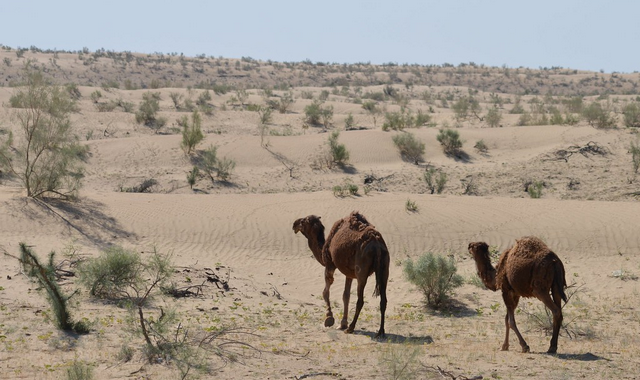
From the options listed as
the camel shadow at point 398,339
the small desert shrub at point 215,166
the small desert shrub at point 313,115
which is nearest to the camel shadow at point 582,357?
the camel shadow at point 398,339

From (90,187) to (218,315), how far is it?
54.8 ft

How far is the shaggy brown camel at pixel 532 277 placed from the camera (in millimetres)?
10109

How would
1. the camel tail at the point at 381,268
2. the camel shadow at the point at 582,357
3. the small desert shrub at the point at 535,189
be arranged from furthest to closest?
the small desert shrub at the point at 535,189 < the camel tail at the point at 381,268 < the camel shadow at the point at 582,357

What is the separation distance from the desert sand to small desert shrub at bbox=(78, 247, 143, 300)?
43cm

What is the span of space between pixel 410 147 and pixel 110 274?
2066 centimetres

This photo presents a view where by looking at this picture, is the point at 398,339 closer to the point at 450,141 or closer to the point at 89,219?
the point at 89,219

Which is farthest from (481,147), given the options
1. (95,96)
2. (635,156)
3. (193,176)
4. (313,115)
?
(95,96)

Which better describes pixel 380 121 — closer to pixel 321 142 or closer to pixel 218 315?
pixel 321 142

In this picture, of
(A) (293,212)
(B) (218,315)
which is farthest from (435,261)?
(A) (293,212)

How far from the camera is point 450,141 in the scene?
109 feet

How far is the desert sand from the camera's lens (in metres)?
9.80

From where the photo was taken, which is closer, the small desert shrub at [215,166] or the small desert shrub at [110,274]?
the small desert shrub at [110,274]

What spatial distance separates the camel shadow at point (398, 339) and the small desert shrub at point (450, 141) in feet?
71.6

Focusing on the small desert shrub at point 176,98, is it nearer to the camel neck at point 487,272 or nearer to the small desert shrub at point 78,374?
the camel neck at point 487,272
